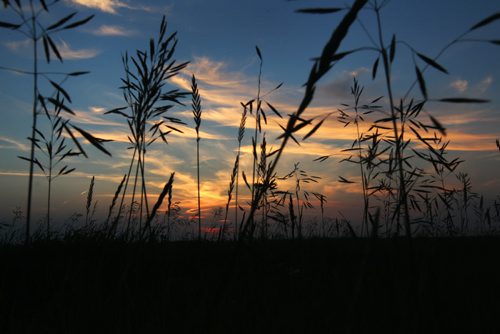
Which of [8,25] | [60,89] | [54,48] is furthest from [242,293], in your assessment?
[8,25]

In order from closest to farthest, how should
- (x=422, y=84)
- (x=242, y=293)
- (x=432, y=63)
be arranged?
(x=422, y=84) < (x=432, y=63) < (x=242, y=293)

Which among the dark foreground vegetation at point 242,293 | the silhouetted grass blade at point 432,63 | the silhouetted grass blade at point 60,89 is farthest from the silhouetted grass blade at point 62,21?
the silhouetted grass blade at point 432,63

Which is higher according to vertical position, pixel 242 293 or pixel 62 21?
pixel 62 21

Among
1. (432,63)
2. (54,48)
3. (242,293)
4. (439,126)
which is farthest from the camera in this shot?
(242,293)

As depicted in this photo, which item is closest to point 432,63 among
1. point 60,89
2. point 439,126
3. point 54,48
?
point 439,126

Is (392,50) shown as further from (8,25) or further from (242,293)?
(8,25)

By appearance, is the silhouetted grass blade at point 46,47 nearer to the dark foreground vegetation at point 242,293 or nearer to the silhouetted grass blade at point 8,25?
the silhouetted grass blade at point 8,25

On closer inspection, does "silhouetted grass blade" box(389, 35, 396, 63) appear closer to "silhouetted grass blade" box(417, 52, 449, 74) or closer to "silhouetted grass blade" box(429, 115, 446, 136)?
"silhouetted grass blade" box(417, 52, 449, 74)

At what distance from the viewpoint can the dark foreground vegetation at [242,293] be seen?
1.59 meters

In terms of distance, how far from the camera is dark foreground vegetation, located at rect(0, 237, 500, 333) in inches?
62.5

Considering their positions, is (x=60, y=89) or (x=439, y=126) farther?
(x=60, y=89)

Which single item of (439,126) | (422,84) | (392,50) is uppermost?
(392,50)

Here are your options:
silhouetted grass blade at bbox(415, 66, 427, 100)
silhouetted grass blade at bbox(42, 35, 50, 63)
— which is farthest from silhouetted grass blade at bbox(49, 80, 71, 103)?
silhouetted grass blade at bbox(415, 66, 427, 100)

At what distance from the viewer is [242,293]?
2.55 m
